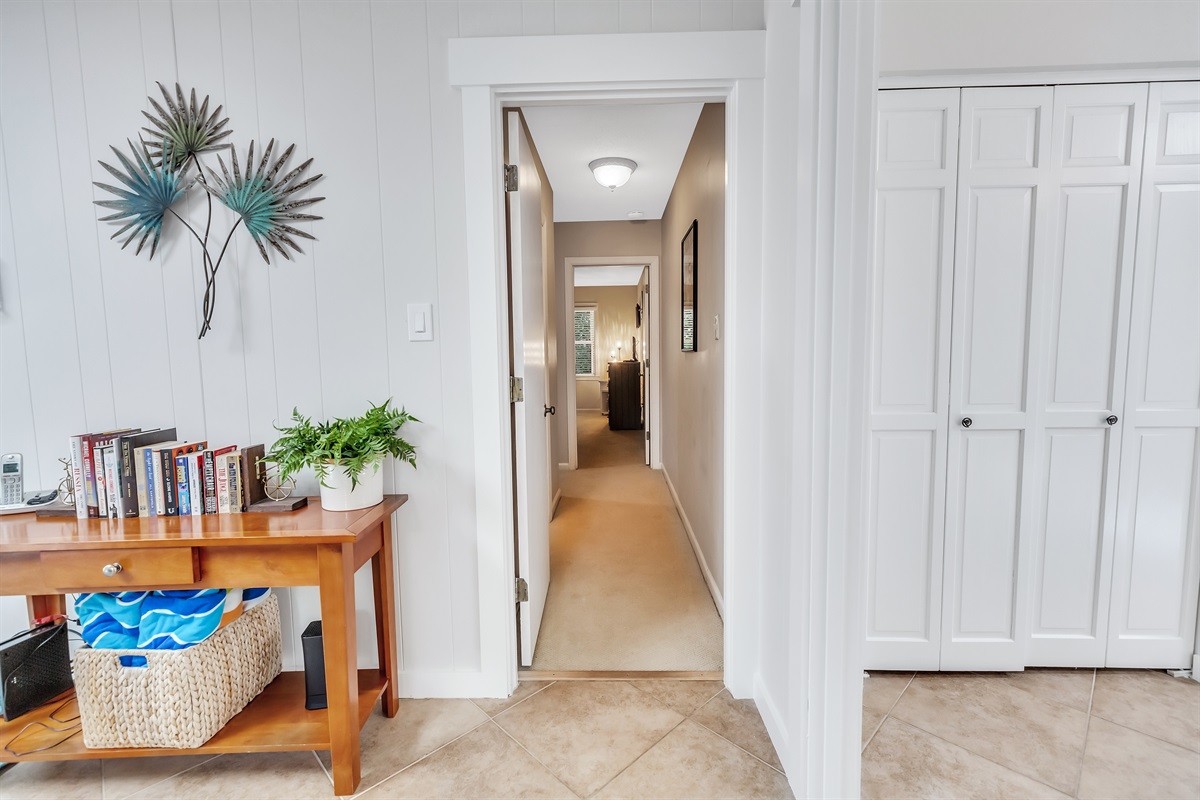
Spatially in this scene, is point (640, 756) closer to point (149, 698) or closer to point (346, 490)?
point (346, 490)

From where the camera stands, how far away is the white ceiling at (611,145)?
2.55 m

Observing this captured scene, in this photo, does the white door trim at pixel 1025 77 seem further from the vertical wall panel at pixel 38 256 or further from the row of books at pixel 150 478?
the vertical wall panel at pixel 38 256

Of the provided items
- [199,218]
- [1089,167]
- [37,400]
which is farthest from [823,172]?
[37,400]

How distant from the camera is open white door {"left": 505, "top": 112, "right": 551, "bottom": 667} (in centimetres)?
174

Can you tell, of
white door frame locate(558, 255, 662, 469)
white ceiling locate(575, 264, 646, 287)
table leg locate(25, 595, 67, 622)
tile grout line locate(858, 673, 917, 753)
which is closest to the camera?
tile grout line locate(858, 673, 917, 753)

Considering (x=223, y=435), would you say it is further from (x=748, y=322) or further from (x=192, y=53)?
(x=748, y=322)

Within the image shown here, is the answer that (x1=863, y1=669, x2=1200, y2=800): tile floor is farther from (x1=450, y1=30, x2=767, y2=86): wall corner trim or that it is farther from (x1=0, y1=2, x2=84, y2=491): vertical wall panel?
(x1=0, y1=2, x2=84, y2=491): vertical wall panel

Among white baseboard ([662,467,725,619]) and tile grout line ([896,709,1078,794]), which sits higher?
white baseboard ([662,467,725,619])

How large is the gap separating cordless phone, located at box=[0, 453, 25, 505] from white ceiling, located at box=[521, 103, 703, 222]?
83.6 inches

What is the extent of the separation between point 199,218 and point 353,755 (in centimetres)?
167

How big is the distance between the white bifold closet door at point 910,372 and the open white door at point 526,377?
46.9 inches

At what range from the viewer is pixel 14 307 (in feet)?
5.32

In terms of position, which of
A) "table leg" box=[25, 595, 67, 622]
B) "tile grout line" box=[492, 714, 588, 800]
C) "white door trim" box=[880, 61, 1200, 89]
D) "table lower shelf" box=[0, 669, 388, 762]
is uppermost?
"white door trim" box=[880, 61, 1200, 89]

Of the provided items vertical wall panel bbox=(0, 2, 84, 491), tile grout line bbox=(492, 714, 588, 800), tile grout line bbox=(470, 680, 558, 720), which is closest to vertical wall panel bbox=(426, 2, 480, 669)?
tile grout line bbox=(470, 680, 558, 720)
